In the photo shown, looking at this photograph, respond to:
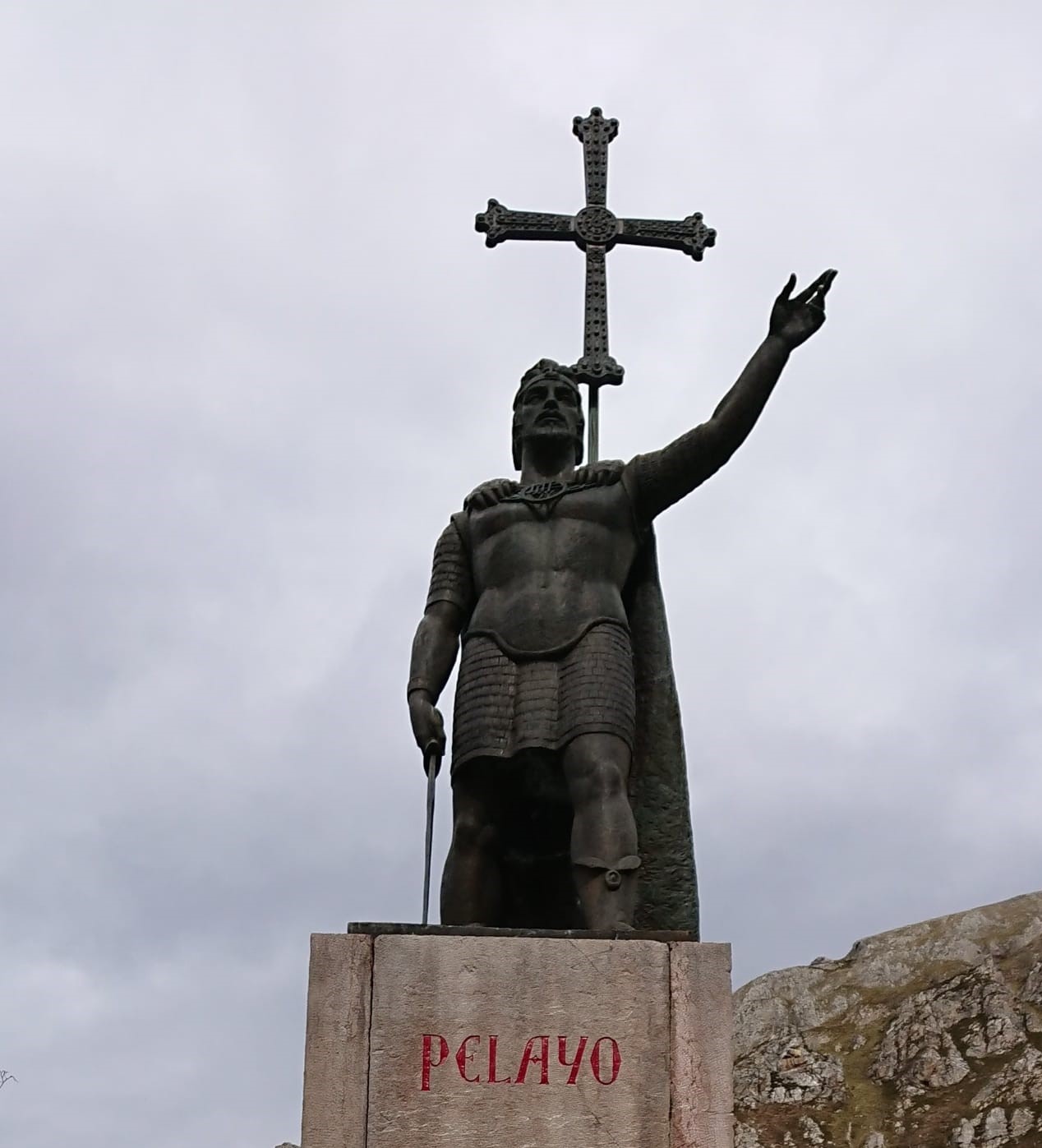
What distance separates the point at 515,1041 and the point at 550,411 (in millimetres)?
3695

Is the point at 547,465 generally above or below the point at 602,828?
above

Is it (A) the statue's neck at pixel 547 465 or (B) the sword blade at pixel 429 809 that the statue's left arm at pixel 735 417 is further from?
(B) the sword blade at pixel 429 809

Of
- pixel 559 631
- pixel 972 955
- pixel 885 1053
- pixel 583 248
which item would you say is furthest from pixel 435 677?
pixel 972 955

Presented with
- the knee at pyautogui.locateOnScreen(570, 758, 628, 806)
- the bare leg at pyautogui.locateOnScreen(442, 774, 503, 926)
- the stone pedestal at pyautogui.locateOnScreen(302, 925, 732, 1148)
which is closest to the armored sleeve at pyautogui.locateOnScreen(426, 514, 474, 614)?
the bare leg at pyautogui.locateOnScreen(442, 774, 503, 926)

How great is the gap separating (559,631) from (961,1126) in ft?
177

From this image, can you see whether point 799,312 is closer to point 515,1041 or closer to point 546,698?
point 546,698

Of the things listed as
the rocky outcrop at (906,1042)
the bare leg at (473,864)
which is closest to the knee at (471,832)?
the bare leg at (473,864)

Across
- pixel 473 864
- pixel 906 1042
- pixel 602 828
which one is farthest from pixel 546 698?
pixel 906 1042

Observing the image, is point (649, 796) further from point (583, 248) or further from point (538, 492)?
point (583, 248)

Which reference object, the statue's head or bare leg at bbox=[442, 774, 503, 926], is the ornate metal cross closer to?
the statue's head

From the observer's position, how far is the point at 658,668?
31.3 ft

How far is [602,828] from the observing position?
8555 mm

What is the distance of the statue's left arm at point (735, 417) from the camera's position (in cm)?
924

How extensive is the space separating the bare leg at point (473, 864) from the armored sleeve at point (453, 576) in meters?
1.13
